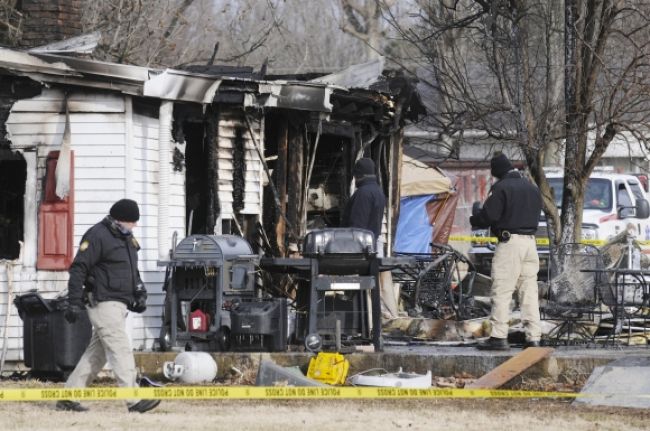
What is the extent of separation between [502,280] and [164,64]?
18899 mm

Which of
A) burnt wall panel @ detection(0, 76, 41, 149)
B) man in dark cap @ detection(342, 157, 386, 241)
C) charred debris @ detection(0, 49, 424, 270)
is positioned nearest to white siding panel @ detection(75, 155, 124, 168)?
charred debris @ detection(0, 49, 424, 270)

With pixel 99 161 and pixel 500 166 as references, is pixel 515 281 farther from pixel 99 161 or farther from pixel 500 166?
pixel 99 161

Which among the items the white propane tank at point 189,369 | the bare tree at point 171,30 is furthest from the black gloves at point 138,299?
the bare tree at point 171,30

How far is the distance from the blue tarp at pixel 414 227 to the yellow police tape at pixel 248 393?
41.1 ft

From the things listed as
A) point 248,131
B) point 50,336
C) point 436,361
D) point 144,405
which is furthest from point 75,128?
point 144,405

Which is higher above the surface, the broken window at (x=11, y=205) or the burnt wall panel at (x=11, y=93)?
the burnt wall panel at (x=11, y=93)

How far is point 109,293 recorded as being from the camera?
11.0 m

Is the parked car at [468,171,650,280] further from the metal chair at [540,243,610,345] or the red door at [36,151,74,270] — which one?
the red door at [36,151,74,270]

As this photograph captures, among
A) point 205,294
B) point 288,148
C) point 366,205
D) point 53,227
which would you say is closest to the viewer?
point 205,294

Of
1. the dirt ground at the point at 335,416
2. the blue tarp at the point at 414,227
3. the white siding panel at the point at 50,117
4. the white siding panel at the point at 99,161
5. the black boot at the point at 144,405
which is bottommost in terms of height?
the dirt ground at the point at 335,416

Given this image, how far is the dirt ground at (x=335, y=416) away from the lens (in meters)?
10.2

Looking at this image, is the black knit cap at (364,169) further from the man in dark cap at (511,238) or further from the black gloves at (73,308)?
the black gloves at (73,308)

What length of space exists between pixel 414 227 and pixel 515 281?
11.1 meters

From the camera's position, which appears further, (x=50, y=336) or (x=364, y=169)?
(x=364, y=169)
